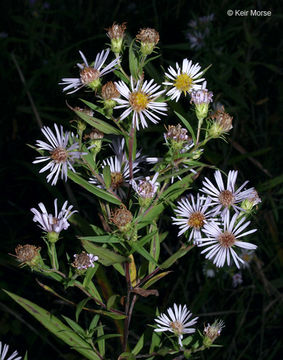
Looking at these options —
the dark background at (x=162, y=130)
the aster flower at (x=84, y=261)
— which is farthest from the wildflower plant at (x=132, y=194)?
the dark background at (x=162, y=130)

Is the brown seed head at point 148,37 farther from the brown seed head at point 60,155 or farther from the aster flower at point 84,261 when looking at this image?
the aster flower at point 84,261

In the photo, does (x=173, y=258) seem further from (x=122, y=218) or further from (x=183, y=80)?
(x=183, y=80)

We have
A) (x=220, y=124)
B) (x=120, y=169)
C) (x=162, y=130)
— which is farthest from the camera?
(x=162, y=130)

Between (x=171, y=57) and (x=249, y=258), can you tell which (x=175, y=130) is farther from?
(x=171, y=57)

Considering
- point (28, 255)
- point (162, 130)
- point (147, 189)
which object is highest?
point (162, 130)

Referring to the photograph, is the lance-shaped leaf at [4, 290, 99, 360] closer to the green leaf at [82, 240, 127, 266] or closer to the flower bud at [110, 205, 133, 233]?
the green leaf at [82, 240, 127, 266]

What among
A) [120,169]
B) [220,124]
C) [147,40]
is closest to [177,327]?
[120,169]

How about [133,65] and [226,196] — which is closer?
[133,65]

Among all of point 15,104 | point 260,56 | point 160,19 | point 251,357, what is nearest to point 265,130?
point 260,56
